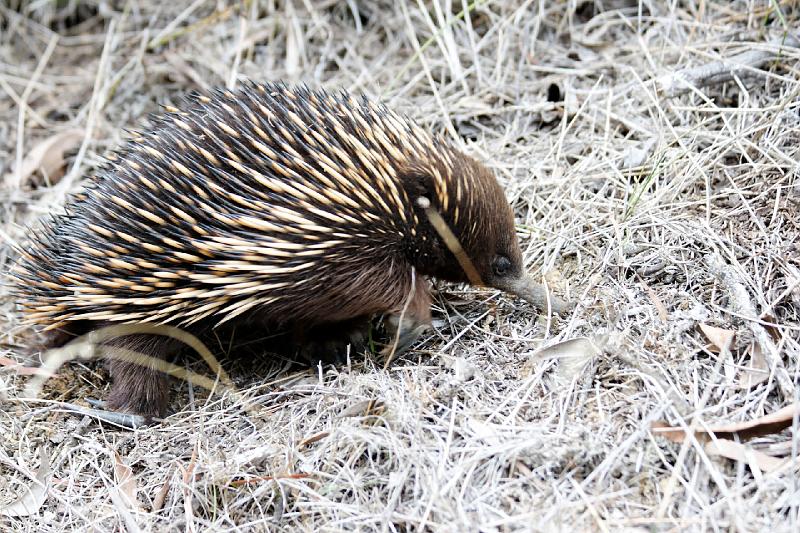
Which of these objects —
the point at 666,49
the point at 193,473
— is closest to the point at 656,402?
the point at 193,473

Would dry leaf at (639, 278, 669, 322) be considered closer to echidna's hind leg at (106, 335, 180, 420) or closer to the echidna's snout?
the echidna's snout

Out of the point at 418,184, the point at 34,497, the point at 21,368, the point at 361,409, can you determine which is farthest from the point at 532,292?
the point at 21,368

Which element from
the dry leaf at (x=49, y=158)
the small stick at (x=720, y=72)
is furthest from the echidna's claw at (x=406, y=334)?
the dry leaf at (x=49, y=158)

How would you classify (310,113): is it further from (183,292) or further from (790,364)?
(790,364)

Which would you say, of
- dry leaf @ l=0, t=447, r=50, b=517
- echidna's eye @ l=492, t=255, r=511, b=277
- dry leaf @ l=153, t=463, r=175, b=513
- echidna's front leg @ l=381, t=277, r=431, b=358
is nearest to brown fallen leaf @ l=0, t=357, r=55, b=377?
dry leaf @ l=0, t=447, r=50, b=517

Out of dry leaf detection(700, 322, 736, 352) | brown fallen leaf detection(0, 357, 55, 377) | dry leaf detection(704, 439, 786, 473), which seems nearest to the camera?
dry leaf detection(704, 439, 786, 473)

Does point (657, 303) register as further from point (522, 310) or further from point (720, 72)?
point (720, 72)
